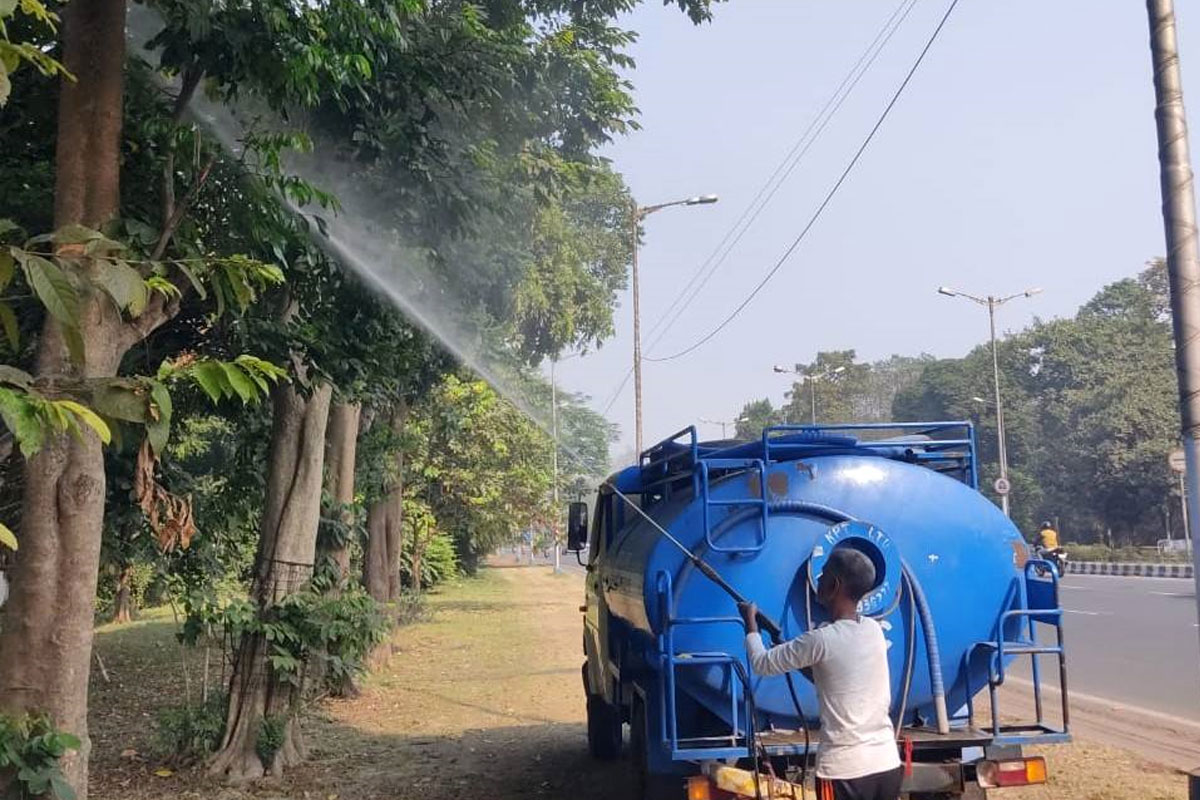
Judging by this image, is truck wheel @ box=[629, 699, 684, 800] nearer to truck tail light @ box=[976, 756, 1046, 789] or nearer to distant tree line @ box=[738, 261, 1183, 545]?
truck tail light @ box=[976, 756, 1046, 789]

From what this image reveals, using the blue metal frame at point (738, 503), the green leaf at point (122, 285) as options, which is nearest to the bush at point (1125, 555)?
the blue metal frame at point (738, 503)

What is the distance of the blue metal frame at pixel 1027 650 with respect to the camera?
18.0ft

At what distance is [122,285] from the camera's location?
252 centimetres

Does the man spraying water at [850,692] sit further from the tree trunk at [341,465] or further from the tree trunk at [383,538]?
the tree trunk at [383,538]

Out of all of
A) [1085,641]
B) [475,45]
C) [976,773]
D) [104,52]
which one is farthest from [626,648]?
[1085,641]

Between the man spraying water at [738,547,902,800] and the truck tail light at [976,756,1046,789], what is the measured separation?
5.59 feet

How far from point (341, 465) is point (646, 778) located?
685cm

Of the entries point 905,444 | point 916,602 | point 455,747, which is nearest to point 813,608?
point 916,602

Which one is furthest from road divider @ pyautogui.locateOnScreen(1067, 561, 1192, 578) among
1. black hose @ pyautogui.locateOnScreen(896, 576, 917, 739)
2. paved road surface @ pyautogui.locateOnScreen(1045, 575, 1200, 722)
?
black hose @ pyautogui.locateOnScreen(896, 576, 917, 739)

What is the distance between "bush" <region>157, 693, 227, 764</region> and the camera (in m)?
8.33

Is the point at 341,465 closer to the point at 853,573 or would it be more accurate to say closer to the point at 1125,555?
the point at 853,573

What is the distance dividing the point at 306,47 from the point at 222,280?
3012 millimetres

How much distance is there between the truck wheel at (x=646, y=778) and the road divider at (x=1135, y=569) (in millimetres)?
31625

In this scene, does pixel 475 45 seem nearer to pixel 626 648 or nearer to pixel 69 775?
pixel 626 648
